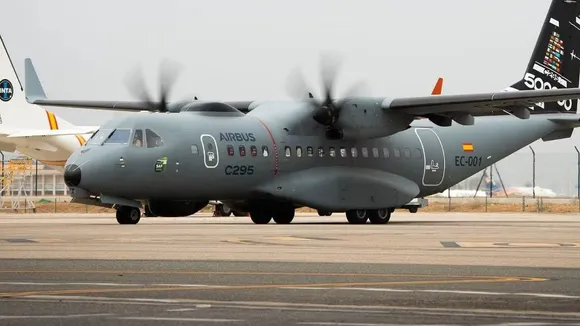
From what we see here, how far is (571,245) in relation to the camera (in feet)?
65.7

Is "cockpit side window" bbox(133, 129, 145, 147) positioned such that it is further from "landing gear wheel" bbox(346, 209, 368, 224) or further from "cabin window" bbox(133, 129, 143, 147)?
"landing gear wheel" bbox(346, 209, 368, 224)

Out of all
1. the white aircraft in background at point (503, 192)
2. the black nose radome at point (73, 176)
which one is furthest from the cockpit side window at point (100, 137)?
the white aircraft in background at point (503, 192)

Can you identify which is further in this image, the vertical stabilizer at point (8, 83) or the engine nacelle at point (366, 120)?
the vertical stabilizer at point (8, 83)

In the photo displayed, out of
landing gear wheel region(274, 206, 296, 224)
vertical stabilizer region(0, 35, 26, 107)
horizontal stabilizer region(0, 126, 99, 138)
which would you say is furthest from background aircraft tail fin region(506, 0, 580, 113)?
vertical stabilizer region(0, 35, 26, 107)

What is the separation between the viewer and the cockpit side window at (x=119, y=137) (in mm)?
30922

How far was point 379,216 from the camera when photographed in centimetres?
3628

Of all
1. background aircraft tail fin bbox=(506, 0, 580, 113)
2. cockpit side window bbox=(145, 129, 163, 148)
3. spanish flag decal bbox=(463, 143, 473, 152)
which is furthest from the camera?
background aircraft tail fin bbox=(506, 0, 580, 113)

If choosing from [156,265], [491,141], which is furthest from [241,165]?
[156,265]

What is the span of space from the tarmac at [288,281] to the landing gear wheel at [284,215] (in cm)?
1298

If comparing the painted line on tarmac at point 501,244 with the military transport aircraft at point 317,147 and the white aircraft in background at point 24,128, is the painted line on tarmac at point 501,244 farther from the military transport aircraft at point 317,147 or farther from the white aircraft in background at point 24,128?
the white aircraft in background at point 24,128

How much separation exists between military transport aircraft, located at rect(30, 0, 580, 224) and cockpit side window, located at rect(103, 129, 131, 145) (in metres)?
0.03

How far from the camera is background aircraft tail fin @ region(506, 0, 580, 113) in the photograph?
133ft

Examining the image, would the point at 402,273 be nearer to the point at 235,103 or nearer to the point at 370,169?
the point at 370,169

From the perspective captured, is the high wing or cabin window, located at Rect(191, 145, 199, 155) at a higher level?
the high wing
